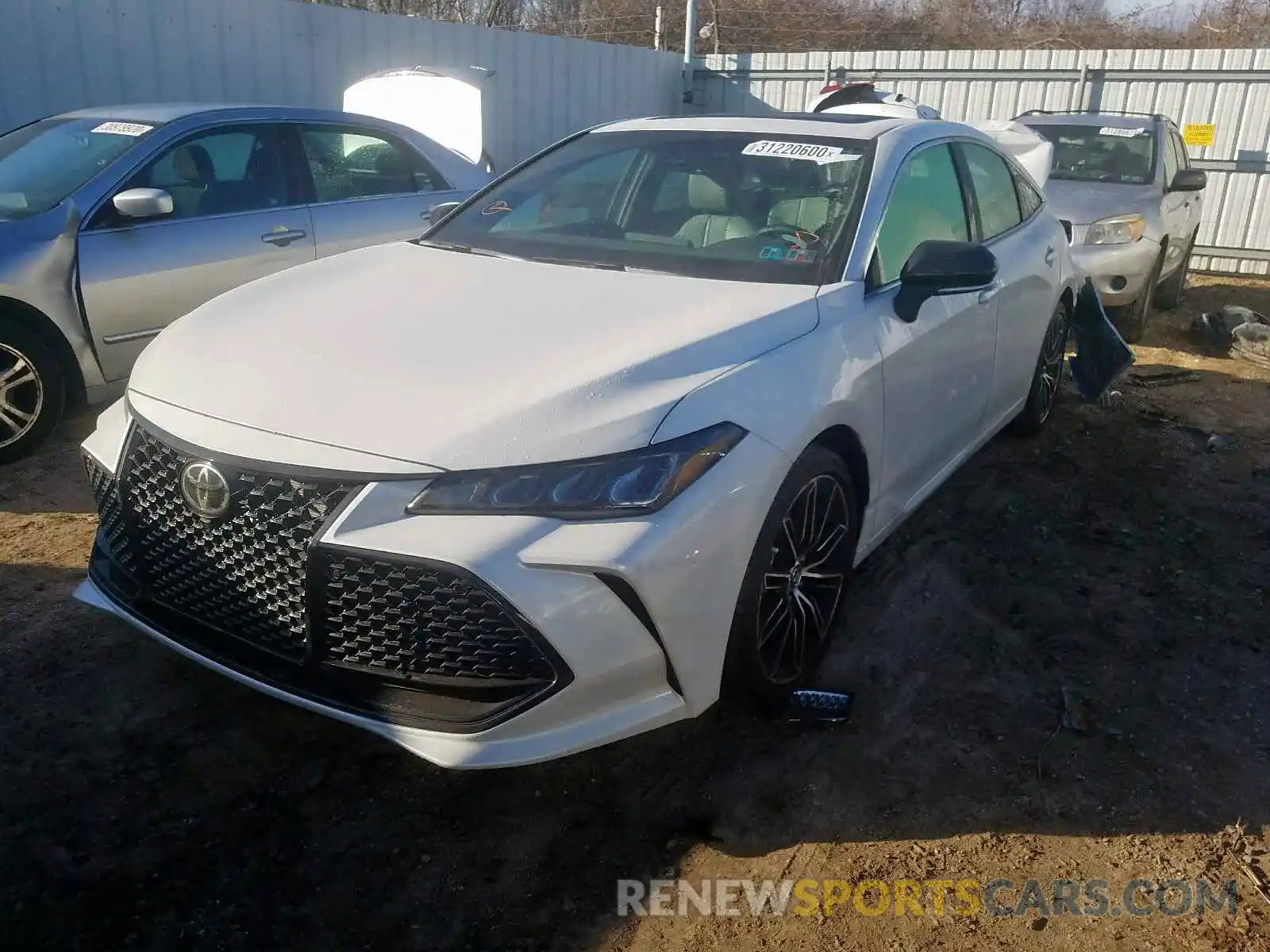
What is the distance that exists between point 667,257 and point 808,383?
0.81 metres

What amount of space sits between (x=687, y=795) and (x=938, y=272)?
1.75 m

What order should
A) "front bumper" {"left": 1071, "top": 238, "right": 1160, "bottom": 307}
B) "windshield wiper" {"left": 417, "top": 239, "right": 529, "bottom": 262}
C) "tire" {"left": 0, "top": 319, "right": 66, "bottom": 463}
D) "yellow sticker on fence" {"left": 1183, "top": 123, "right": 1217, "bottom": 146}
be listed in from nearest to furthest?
1. "windshield wiper" {"left": 417, "top": 239, "right": 529, "bottom": 262}
2. "tire" {"left": 0, "top": 319, "right": 66, "bottom": 463}
3. "front bumper" {"left": 1071, "top": 238, "right": 1160, "bottom": 307}
4. "yellow sticker on fence" {"left": 1183, "top": 123, "right": 1217, "bottom": 146}

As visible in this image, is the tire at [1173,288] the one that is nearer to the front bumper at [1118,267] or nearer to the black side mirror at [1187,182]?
the black side mirror at [1187,182]

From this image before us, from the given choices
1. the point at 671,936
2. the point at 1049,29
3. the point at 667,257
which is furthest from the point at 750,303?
the point at 1049,29

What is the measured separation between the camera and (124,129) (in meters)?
5.30

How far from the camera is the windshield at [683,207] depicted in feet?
10.9

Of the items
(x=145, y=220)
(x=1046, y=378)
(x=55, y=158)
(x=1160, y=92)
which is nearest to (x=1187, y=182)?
(x=1046, y=378)

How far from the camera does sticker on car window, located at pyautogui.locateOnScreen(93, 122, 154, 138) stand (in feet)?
17.2

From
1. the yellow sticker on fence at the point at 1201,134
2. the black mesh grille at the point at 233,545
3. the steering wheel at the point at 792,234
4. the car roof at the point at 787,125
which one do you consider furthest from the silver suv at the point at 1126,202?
the black mesh grille at the point at 233,545

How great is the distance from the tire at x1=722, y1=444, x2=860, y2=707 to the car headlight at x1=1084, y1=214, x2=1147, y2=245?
19.3ft

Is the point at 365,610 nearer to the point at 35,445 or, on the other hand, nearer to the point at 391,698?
the point at 391,698

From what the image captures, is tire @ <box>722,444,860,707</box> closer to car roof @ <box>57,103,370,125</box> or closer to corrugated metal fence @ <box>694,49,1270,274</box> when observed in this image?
car roof @ <box>57,103,370,125</box>

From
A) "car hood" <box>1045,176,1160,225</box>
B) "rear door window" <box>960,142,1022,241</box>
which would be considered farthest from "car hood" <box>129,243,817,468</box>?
"car hood" <box>1045,176,1160,225</box>

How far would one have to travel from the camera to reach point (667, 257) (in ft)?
11.0
